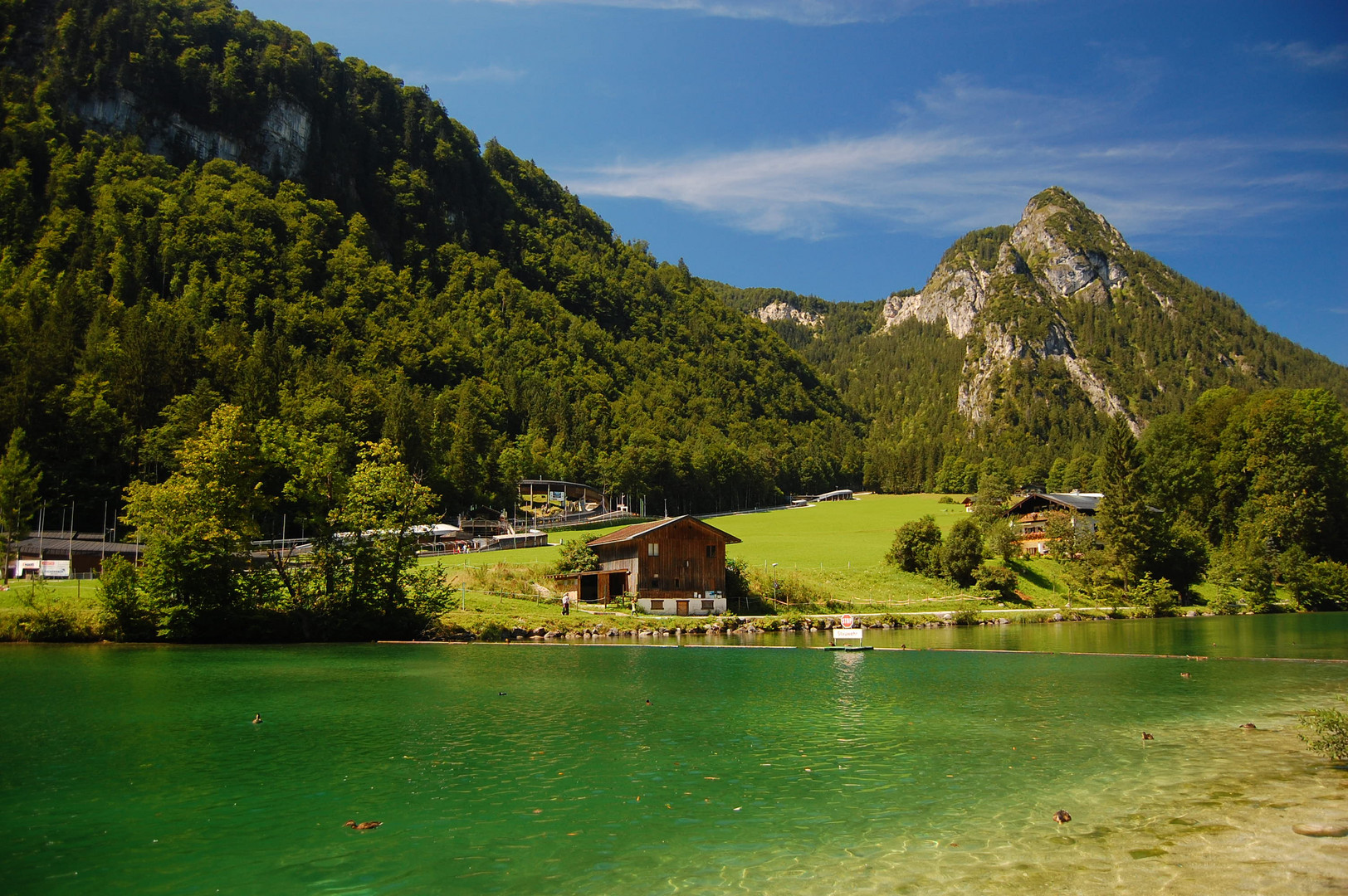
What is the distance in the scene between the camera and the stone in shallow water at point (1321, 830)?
10.9 meters

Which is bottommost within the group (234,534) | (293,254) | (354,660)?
(354,660)

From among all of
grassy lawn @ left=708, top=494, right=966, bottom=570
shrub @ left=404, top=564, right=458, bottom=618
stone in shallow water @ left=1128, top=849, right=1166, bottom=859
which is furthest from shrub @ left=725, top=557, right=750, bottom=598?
stone in shallow water @ left=1128, top=849, right=1166, bottom=859

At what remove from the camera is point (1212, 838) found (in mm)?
10945

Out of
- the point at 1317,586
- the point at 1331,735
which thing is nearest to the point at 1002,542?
the point at 1317,586

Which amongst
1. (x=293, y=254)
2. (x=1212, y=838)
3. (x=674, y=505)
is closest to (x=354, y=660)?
(x=1212, y=838)

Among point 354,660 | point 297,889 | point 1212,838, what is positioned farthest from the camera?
point 354,660

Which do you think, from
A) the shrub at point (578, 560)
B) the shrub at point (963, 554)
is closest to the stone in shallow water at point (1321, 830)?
the shrub at point (578, 560)

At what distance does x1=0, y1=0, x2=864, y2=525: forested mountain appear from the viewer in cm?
7944

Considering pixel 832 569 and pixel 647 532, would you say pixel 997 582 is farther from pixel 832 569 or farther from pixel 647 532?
pixel 647 532

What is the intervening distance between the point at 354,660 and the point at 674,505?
110351 mm

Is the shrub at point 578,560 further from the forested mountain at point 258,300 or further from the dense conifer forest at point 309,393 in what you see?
the forested mountain at point 258,300

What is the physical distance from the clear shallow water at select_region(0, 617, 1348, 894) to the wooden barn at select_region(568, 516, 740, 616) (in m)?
30.1

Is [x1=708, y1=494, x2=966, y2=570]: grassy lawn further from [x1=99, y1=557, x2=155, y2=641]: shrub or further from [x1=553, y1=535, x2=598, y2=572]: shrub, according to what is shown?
[x1=99, y1=557, x2=155, y2=641]: shrub

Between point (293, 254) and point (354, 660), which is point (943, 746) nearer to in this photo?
point (354, 660)
